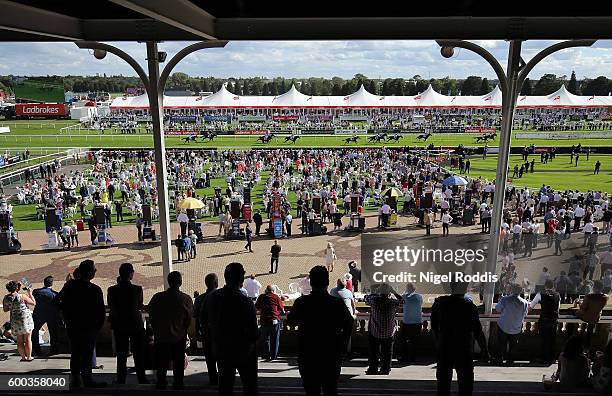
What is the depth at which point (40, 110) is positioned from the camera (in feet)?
274

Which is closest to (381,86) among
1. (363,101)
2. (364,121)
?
(364,121)

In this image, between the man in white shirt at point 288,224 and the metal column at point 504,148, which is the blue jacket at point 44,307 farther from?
the man in white shirt at point 288,224

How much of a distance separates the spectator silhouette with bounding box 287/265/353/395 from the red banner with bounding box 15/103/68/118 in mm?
90507

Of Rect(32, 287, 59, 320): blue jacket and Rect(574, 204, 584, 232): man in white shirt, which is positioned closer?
Rect(32, 287, 59, 320): blue jacket

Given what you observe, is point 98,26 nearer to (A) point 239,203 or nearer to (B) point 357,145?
(A) point 239,203

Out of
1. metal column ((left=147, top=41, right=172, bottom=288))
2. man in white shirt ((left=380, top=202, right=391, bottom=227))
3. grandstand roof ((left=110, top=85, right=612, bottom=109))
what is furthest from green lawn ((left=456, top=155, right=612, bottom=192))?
metal column ((left=147, top=41, right=172, bottom=288))

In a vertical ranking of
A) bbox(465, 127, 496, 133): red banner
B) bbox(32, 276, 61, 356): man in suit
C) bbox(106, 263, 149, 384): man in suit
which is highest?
bbox(106, 263, 149, 384): man in suit

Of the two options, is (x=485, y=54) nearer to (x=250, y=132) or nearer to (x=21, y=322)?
(x=21, y=322)

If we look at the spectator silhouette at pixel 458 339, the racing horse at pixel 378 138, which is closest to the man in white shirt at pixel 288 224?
the spectator silhouette at pixel 458 339

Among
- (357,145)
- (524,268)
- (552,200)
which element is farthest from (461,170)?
(524,268)

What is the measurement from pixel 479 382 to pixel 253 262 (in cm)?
1090

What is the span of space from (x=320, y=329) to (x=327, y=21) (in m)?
3.16

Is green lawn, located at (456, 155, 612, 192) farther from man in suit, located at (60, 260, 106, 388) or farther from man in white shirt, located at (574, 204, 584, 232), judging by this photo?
man in suit, located at (60, 260, 106, 388)

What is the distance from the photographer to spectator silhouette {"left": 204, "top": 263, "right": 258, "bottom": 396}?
12.4 ft
